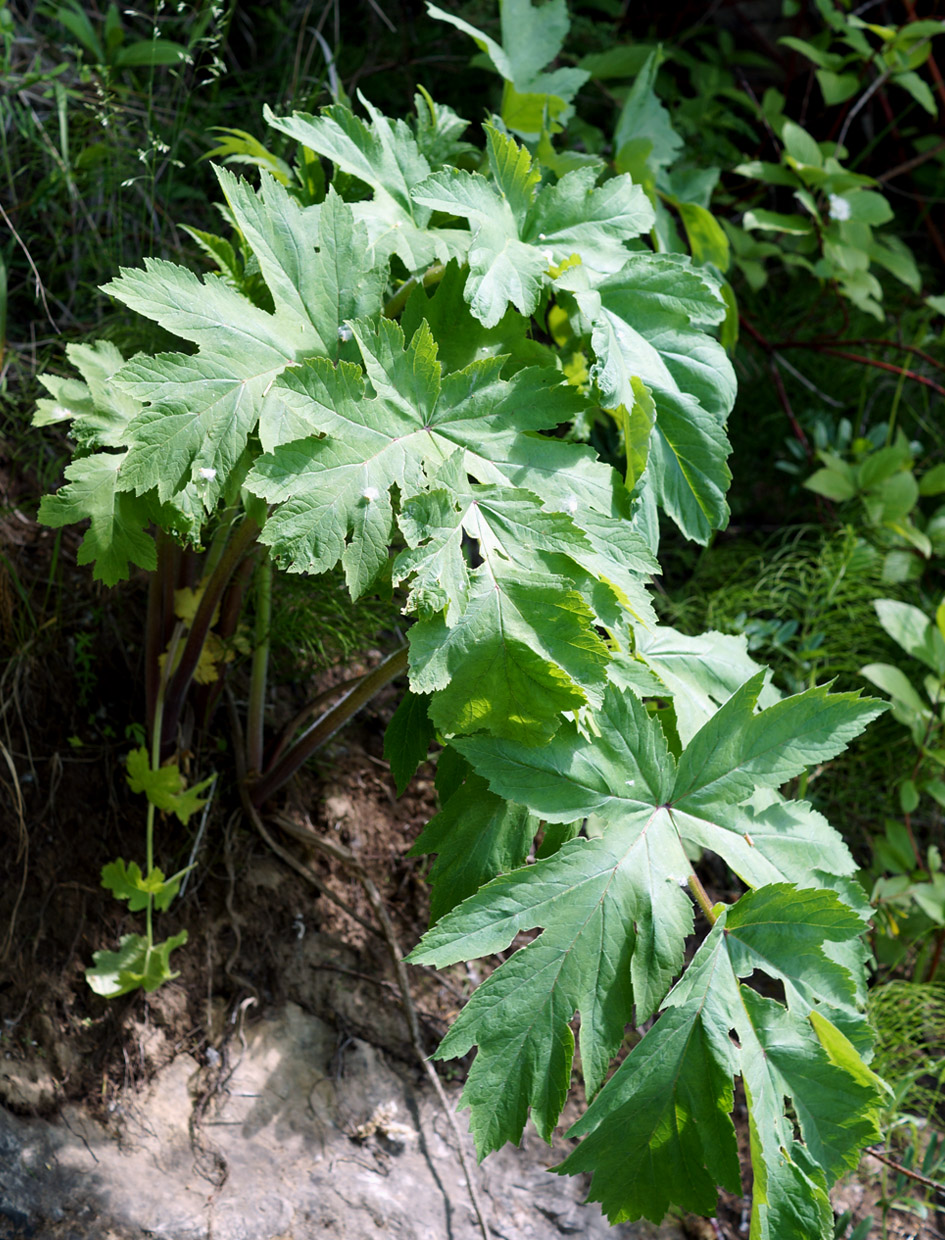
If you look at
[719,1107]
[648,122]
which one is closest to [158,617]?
[719,1107]

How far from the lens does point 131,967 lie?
154cm

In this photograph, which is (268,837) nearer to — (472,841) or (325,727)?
(325,727)

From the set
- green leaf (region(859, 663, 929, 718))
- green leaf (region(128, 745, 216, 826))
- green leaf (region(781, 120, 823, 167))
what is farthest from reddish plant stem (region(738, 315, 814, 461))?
green leaf (region(128, 745, 216, 826))

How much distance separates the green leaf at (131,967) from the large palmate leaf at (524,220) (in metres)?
1.06

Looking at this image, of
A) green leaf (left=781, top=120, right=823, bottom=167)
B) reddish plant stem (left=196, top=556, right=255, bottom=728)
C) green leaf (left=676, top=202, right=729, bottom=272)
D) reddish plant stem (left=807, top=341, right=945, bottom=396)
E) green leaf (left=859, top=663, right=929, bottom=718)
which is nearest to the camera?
reddish plant stem (left=196, top=556, right=255, bottom=728)

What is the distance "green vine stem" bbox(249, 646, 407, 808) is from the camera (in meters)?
1.39

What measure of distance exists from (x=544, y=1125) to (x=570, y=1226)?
2.62 feet

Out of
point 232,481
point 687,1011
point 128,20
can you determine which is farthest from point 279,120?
point 128,20

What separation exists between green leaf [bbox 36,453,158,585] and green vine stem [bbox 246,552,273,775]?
0.38m

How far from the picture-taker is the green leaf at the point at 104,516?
1.22 meters

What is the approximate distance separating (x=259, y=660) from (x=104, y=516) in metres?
0.50

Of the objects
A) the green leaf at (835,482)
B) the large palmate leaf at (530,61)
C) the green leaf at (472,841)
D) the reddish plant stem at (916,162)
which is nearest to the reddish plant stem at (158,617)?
the green leaf at (472,841)

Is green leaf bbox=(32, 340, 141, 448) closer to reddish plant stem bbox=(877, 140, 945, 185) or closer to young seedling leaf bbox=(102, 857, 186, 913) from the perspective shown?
young seedling leaf bbox=(102, 857, 186, 913)

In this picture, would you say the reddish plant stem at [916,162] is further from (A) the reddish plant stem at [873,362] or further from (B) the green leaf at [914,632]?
(B) the green leaf at [914,632]
